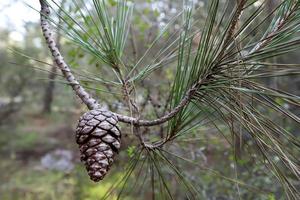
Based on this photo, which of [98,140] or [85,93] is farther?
[85,93]

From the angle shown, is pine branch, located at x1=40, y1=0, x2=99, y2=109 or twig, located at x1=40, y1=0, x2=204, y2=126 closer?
twig, located at x1=40, y1=0, x2=204, y2=126

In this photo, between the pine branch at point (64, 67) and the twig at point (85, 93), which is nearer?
the twig at point (85, 93)

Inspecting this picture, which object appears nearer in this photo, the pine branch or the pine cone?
the pine cone

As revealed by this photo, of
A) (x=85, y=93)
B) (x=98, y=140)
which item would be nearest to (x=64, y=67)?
(x=85, y=93)

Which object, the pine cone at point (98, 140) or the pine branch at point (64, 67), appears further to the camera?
the pine branch at point (64, 67)

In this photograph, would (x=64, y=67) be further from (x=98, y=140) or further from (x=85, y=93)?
(x=98, y=140)

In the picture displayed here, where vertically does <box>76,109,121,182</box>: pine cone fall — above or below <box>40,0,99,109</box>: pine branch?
below

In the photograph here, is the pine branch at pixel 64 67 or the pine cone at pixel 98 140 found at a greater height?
the pine branch at pixel 64 67

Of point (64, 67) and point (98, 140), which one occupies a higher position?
point (64, 67)
